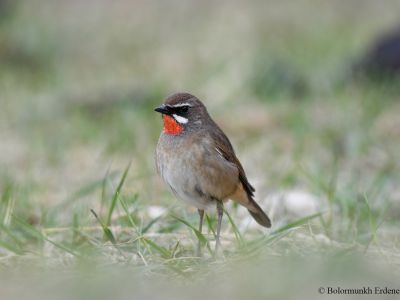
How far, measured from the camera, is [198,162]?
5.53 m

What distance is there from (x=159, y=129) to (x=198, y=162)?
151 inches

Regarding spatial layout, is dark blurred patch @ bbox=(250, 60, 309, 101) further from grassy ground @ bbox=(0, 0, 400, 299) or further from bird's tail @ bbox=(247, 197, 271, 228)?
bird's tail @ bbox=(247, 197, 271, 228)

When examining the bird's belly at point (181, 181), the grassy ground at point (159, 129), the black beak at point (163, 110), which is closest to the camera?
the grassy ground at point (159, 129)

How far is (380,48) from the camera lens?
11.9 meters

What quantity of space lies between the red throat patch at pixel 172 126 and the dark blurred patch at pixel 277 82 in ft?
A: 17.5

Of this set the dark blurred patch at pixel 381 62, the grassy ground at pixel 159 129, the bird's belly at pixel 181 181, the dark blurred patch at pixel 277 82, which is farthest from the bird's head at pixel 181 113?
the dark blurred patch at pixel 381 62

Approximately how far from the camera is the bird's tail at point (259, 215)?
5.92 m

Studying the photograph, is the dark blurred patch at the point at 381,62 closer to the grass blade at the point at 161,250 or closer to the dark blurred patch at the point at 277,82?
the dark blurred patch at the point at 277,82

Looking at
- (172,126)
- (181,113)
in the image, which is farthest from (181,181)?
(181,113)

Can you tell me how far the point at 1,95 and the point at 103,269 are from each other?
7480mm

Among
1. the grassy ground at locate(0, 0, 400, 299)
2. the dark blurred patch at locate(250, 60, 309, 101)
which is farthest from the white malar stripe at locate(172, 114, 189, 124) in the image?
the dark blurred patch at locate(250, 60, 309, 101)

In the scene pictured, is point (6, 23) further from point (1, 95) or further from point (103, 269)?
point (103, 269)

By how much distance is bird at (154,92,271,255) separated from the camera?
5.49m

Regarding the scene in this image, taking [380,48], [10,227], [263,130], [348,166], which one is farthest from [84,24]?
[10,227]
